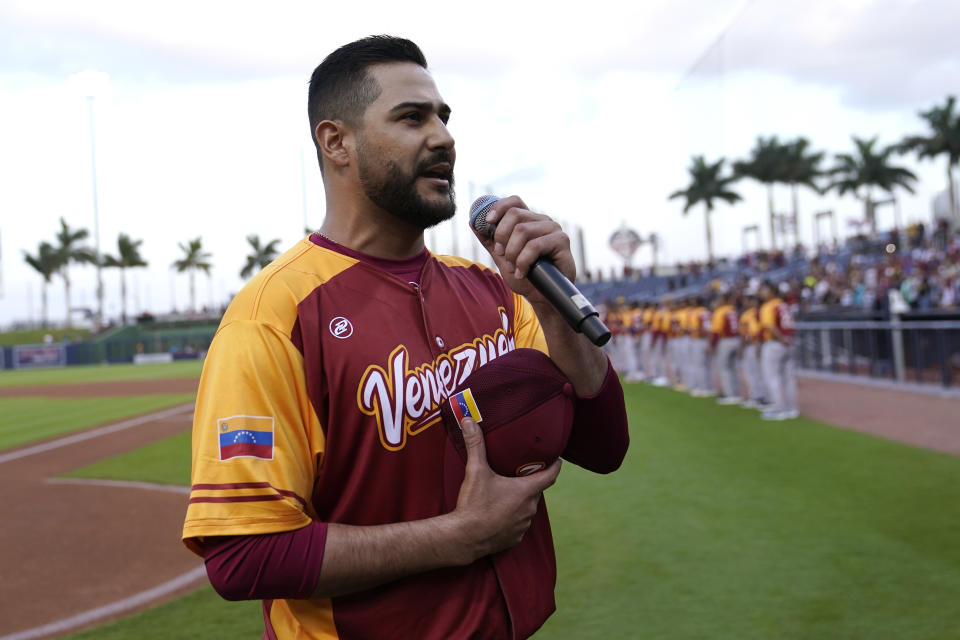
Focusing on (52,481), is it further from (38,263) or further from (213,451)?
(38,263)

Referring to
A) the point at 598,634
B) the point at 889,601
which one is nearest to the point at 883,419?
the point at 889,601

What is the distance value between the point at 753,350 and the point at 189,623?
1111cm

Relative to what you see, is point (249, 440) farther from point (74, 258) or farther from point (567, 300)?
point (74, 258)

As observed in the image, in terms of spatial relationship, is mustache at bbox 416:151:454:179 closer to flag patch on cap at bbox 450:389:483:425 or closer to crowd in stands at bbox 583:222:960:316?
flag patch on cap at bbox 450:389:483:425

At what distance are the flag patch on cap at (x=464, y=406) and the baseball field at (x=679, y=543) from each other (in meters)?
3.18

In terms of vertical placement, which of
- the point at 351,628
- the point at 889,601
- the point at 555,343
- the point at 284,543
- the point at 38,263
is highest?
the point at 38,263

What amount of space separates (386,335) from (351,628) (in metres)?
0.66

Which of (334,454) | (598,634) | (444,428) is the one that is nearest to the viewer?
(334,454)

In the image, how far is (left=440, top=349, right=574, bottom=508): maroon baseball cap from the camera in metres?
1.83

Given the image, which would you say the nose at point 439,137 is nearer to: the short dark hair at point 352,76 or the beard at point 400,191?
the beard at point 400,191

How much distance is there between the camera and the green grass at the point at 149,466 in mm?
10203

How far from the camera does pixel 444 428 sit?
1.90 metres

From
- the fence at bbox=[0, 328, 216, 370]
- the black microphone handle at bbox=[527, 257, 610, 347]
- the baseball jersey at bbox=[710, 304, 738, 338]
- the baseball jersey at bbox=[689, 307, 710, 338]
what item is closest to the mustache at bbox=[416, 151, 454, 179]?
the black microphone handle at bbox=[527, 257, 610, 347]

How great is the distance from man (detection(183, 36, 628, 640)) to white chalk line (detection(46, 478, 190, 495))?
7937mm
